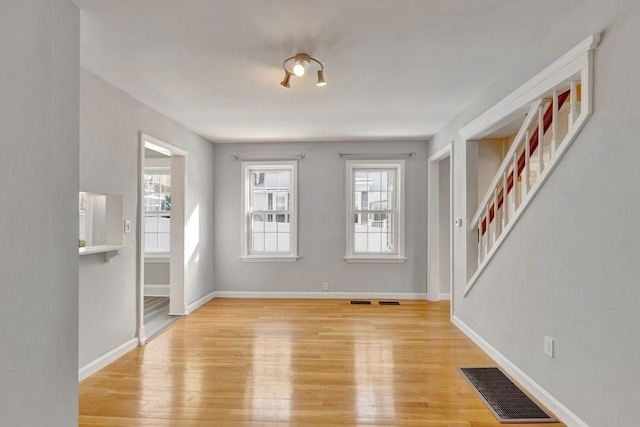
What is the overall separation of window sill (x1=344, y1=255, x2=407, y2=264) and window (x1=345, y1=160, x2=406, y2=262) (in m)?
0.04

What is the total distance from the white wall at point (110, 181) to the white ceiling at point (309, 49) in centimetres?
18

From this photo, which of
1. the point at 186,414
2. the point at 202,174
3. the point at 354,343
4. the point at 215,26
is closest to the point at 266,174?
the point at 202,174

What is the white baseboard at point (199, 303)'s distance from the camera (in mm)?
4876

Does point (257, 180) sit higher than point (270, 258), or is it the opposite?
point (257, 180)

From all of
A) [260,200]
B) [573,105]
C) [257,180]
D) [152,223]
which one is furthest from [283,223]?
[573,105]

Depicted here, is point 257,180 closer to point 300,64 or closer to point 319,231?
point 319,231

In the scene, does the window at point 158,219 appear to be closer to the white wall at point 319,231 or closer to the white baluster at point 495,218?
the white wall at point 319,231

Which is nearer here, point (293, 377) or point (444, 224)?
point (293, 377)

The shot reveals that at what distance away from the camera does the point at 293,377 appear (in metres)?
2.87

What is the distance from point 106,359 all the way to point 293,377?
5.60 feet

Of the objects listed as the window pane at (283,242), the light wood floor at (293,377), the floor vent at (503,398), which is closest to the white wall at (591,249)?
the floor vent at (503,398)

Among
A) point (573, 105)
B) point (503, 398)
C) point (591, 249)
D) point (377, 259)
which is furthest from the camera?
point (377, 259)

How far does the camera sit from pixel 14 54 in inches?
66.7

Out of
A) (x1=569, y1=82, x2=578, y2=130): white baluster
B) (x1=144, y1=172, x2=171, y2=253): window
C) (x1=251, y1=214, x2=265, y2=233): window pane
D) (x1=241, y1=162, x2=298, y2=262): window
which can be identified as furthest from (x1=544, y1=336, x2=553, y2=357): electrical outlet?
(x1=144, y1=172, x2=171, y2=253): window
